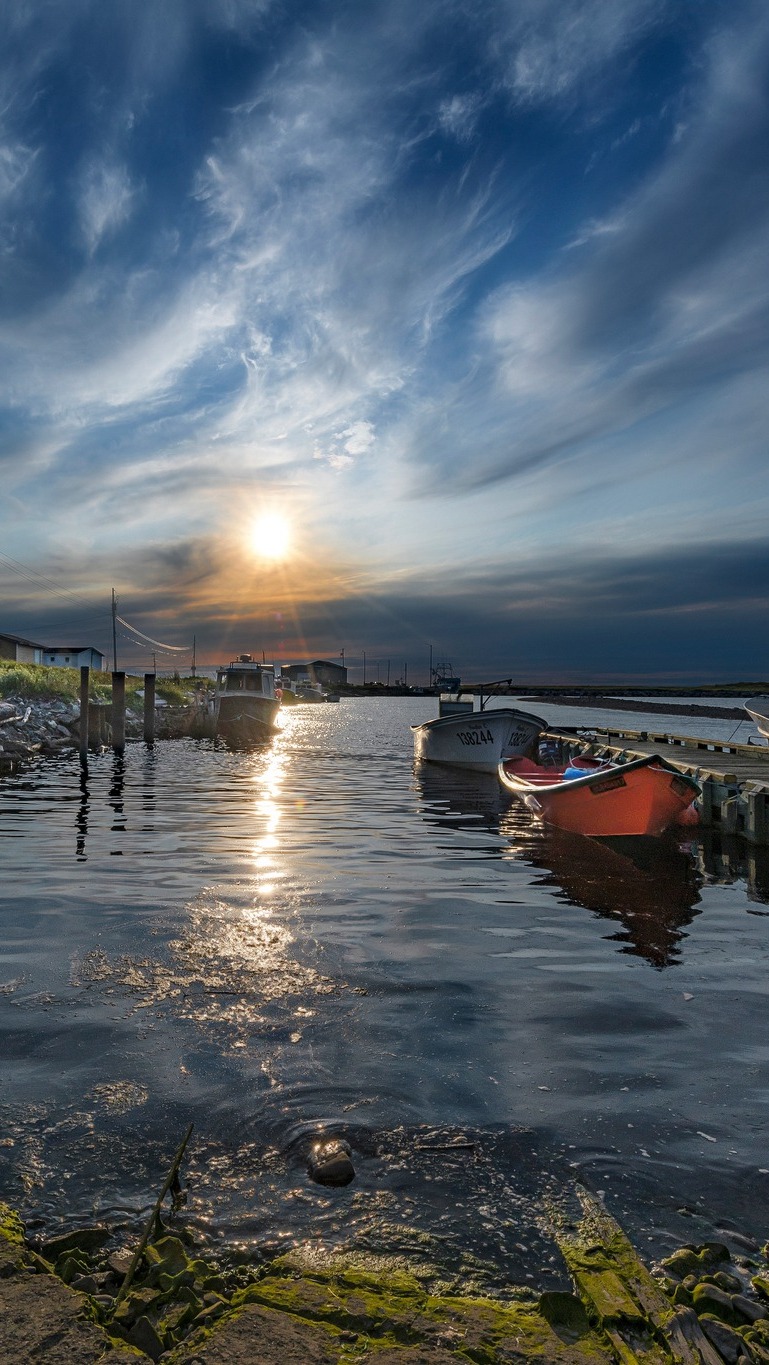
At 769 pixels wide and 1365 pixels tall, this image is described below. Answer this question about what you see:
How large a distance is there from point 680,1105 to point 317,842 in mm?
10212

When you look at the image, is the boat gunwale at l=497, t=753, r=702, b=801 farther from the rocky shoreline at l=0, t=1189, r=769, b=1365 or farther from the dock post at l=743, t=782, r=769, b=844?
the rocky shoreline at l=0, t=1189, r=769, b=1365

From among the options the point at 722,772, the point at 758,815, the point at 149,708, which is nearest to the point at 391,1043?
the point at 758,815

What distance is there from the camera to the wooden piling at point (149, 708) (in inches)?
1651

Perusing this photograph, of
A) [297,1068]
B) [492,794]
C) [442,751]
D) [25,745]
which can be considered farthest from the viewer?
[25,745]

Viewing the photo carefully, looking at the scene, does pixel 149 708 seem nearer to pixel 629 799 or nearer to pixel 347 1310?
pixel 629 799

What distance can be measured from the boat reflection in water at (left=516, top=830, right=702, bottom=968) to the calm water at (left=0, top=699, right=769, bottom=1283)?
3.0 inches

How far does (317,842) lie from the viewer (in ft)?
47.7

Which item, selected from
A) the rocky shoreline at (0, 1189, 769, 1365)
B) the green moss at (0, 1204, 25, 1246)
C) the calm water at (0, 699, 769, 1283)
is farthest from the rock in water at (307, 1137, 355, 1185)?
the green moss at (0, 1204, 25, 1246)

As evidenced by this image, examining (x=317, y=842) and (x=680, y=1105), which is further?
(x=317, y=842)

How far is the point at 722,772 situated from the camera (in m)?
18.3

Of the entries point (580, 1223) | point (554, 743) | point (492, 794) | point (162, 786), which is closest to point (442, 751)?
point (554, 743)

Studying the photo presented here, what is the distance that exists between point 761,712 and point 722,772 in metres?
15.7

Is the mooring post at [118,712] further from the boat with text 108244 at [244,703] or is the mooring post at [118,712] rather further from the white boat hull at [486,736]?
the white boat hull at [486,736]

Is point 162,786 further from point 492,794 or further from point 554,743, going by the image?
point 554,743
